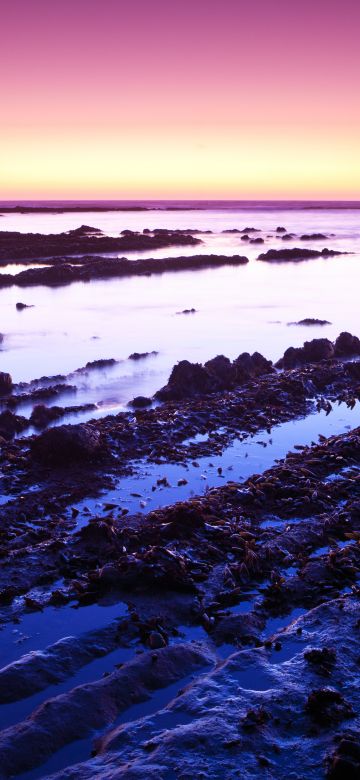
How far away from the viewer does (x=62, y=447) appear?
930 centimetres

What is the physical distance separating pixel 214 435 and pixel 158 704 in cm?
622

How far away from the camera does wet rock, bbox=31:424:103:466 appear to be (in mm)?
9297

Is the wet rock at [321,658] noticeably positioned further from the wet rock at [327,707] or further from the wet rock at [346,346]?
the wet rock at [346,346]

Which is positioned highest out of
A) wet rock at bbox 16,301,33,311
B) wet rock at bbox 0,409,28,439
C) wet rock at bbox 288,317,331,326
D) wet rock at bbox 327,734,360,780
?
wet rock at bbox 16,301,33,311

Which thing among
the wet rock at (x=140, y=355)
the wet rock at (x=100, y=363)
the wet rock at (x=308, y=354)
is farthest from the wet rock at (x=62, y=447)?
the wet rock at (x=308, y=354)

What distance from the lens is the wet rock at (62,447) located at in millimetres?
9297

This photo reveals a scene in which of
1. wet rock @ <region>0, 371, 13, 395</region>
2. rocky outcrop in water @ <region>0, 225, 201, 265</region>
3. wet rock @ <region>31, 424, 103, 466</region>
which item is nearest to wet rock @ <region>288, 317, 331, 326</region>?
wet rock @ <region>0, 371, 13, 395</region>

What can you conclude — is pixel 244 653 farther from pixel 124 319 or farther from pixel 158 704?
pixel 124 319

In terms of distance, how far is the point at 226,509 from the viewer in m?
7.84

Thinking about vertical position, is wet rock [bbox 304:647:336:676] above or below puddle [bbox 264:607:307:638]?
above

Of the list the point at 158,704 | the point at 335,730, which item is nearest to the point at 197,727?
the point at 158,704

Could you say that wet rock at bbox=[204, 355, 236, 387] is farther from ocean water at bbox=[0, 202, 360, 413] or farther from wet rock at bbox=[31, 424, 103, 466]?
wet rock at bbox=[31, 424, 103, 466]

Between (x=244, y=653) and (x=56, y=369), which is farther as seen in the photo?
(x=56, y=369)

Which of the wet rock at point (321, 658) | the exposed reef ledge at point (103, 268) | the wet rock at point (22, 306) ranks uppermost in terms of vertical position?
the exposed reef ledge at point (103, 268)
